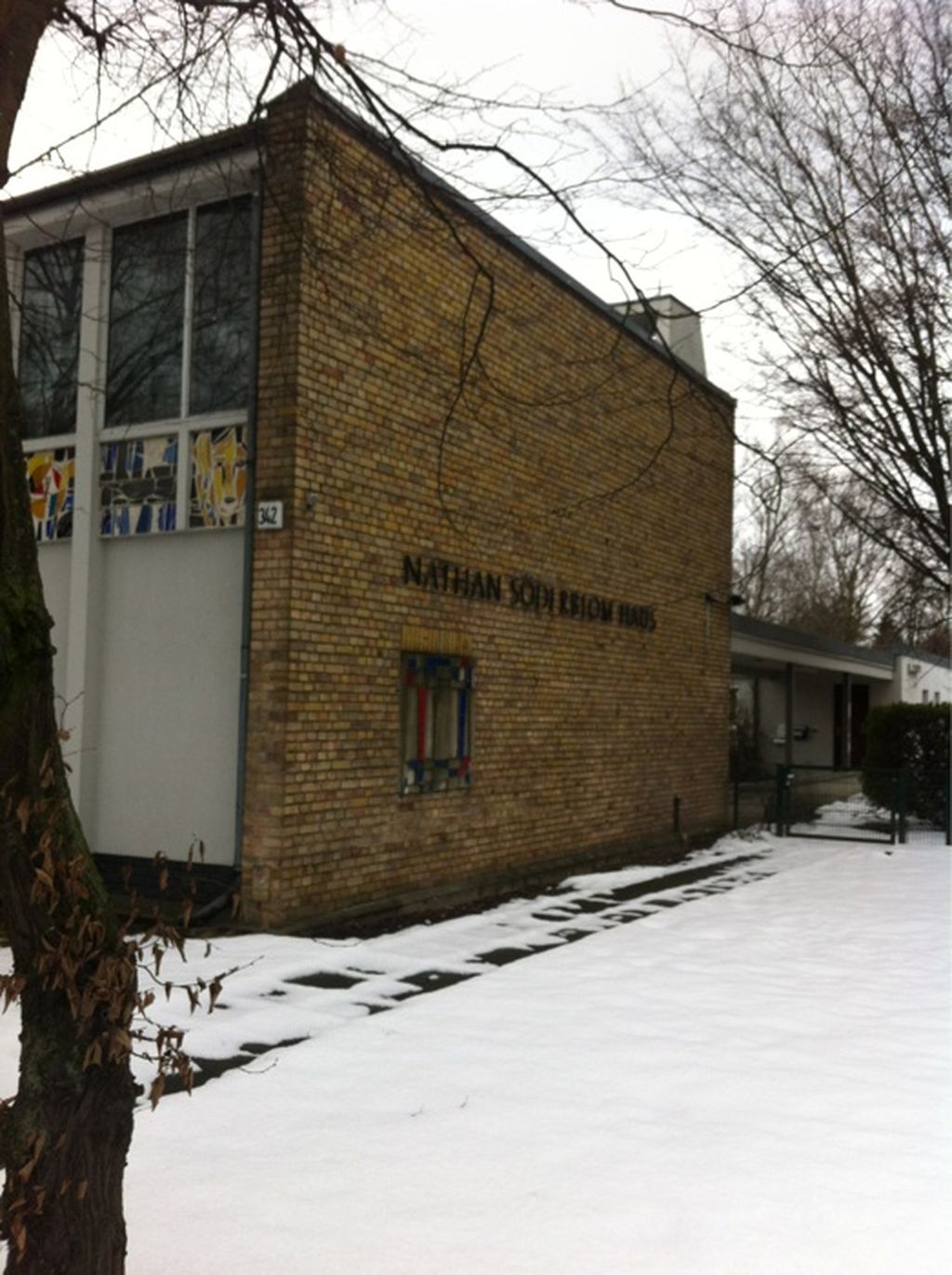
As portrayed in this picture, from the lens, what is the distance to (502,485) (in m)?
11.0

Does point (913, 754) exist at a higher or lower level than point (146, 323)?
lower

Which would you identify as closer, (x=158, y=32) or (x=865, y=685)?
(x=158, y=32)

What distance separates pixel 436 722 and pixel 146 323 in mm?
3994

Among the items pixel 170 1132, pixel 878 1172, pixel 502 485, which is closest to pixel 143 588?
pixel 502 485

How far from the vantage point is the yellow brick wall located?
8.41 m

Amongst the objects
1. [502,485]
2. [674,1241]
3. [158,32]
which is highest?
[158,32]

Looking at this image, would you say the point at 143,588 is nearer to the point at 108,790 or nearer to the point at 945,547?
the point at 108,790

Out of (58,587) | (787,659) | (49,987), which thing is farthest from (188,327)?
(787,659)

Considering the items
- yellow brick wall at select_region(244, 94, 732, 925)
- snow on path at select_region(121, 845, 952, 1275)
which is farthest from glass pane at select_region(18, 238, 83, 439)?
snow on path at select_region(121, 845, 952, 1275)

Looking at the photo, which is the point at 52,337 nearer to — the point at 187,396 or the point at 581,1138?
the point at 187,396

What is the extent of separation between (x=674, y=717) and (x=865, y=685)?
17.1 m

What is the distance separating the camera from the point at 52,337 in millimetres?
10258

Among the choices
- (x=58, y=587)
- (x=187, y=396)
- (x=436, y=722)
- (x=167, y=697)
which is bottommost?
(x=436, y=722)

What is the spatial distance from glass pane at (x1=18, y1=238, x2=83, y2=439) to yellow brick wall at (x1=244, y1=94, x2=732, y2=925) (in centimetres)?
236
